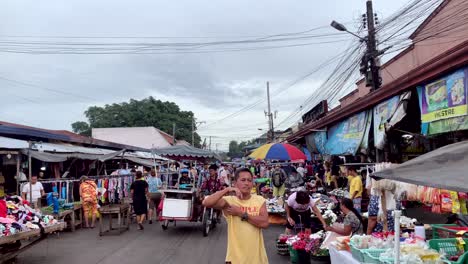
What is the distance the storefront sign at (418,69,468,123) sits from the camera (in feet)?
22.9

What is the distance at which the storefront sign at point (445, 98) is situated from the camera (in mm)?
6969

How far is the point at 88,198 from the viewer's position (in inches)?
502

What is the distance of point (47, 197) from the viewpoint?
39.7 ft

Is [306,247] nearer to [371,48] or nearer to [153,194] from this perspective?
[153,194]

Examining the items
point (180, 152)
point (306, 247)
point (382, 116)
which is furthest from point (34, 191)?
point (382, 116)

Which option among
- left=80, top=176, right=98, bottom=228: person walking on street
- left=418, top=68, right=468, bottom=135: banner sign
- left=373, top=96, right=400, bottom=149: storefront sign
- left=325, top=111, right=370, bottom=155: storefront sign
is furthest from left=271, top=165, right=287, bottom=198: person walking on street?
left=418, top=68, right=468, bottom=135: banner sign

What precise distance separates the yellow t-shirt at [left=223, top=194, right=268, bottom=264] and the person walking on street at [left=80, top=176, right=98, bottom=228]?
32.4 ft

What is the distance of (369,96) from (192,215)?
6.05 meters

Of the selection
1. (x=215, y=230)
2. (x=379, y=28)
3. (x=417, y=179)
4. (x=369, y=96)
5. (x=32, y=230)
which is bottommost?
(x=215, y=230)

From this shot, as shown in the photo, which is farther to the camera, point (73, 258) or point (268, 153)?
point (268, 153)

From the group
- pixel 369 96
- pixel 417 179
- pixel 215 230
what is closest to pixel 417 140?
pixel 369 96

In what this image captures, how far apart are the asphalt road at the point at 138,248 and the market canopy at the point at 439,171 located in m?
4.86

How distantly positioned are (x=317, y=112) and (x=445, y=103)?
72.9 ft

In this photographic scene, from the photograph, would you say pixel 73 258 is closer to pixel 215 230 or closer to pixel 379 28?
pixel 215 230
